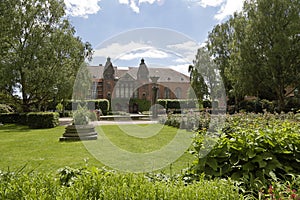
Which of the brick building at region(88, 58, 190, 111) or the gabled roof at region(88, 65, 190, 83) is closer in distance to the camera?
the gabled roof at region(88, 65, 190, 83)

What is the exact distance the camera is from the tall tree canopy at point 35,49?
18.2 meters

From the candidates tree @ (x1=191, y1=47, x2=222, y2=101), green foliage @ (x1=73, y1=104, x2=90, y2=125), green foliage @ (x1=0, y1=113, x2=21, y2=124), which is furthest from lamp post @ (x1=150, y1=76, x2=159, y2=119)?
green foliage @ (x1=0, y1=113, x2=21, y2=124)

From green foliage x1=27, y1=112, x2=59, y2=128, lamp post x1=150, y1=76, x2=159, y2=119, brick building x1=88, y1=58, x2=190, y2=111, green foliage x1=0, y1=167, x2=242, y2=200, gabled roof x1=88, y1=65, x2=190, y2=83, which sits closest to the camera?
green foliage x1=0, y1=167, x2=242, y2=200

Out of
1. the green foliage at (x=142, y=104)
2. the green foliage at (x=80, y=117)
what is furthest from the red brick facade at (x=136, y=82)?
the green foliage at (x=80, y=117)

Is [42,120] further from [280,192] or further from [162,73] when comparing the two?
[280,192]

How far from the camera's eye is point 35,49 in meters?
18.9

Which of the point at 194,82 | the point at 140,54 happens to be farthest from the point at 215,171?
the point at 194,82

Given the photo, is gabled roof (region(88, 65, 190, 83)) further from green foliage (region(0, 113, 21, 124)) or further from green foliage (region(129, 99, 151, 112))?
green foliage (region(129, 99, 151, 112))

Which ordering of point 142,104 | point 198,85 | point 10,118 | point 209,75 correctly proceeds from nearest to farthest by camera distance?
point 10,118 < point 209,75 < point 198,85 < point 142,104

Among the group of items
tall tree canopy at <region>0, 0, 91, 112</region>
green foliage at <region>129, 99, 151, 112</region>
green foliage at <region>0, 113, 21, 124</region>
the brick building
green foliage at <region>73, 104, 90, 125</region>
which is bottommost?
green foliage at <region>0, 113, 21, 124</region>

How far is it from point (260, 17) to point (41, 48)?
17436 millimetres

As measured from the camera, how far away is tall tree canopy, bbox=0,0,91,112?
18172 mm

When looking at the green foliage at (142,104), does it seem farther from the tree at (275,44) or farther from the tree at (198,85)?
the tree at (275,44)

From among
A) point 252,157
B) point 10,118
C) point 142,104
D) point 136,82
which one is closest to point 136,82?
point 136,82
